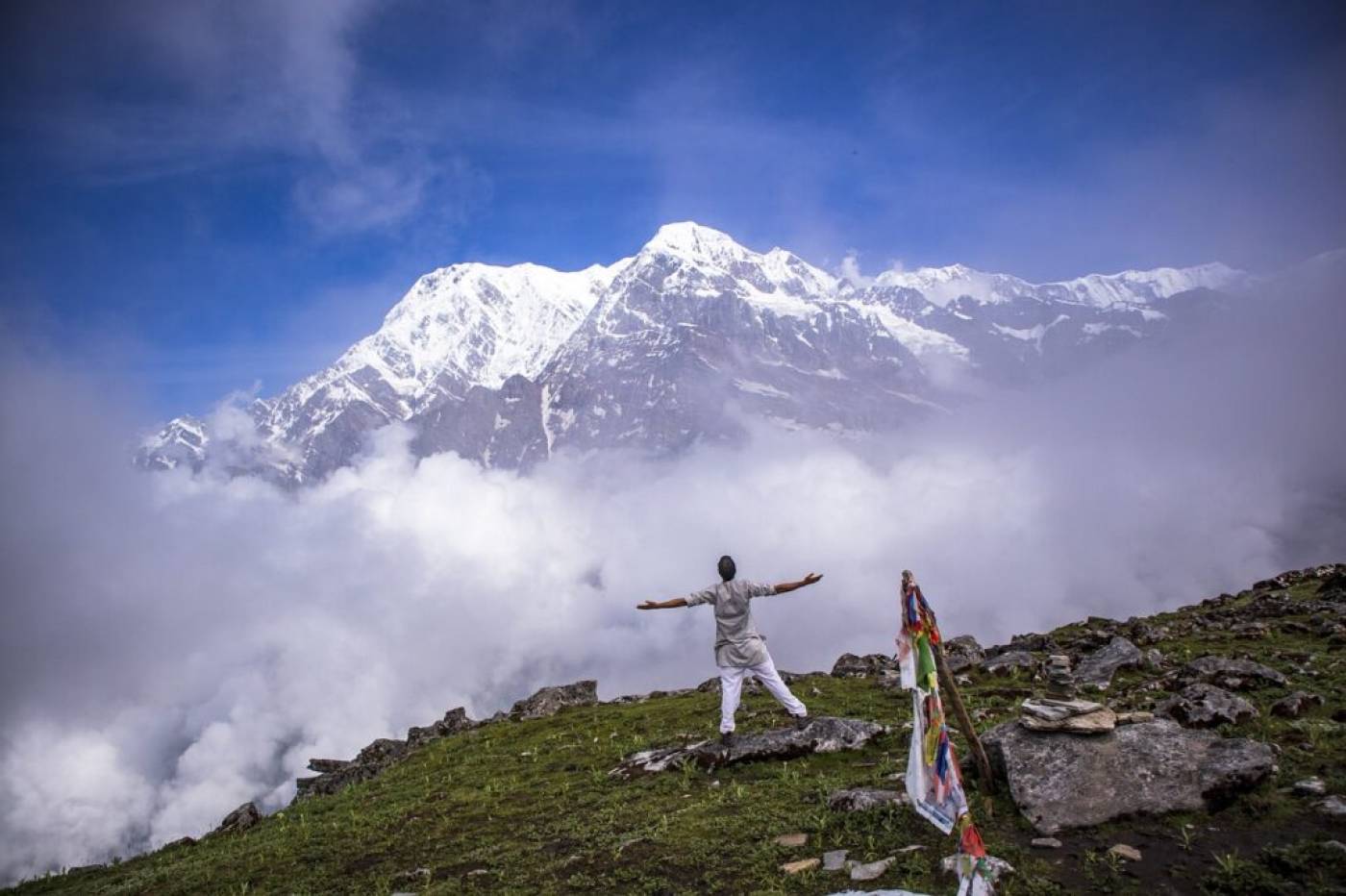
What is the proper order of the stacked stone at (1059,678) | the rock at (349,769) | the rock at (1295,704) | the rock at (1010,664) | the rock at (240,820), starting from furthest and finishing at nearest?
the rock at (349,769) → the rock at (1010,664) → the rock at (240,820) → the stacked stone at (1059,678) → the rock at (1295,704)

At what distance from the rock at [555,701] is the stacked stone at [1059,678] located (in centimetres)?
1960

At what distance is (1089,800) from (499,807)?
1149 cm

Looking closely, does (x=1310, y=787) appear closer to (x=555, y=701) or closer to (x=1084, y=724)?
(x=1084, y=724)

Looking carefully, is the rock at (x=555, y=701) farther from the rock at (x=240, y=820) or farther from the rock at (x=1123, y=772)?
the rock at (x=1123, y=772)

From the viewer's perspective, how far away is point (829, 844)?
9578 mm

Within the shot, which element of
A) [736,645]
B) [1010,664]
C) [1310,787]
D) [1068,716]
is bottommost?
[1310,787]

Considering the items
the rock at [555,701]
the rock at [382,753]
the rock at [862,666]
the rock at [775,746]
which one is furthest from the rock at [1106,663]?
the rock at [382,753]

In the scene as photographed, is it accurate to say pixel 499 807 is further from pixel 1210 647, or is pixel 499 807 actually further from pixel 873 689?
pixel 1210 647

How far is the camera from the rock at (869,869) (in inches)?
330

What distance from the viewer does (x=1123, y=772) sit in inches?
372

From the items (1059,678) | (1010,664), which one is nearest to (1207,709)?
(1059,678)

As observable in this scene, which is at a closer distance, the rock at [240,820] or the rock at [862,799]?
the rock at [862,799]

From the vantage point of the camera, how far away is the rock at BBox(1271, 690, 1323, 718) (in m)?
12.2

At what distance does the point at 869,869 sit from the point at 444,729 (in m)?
27.2
